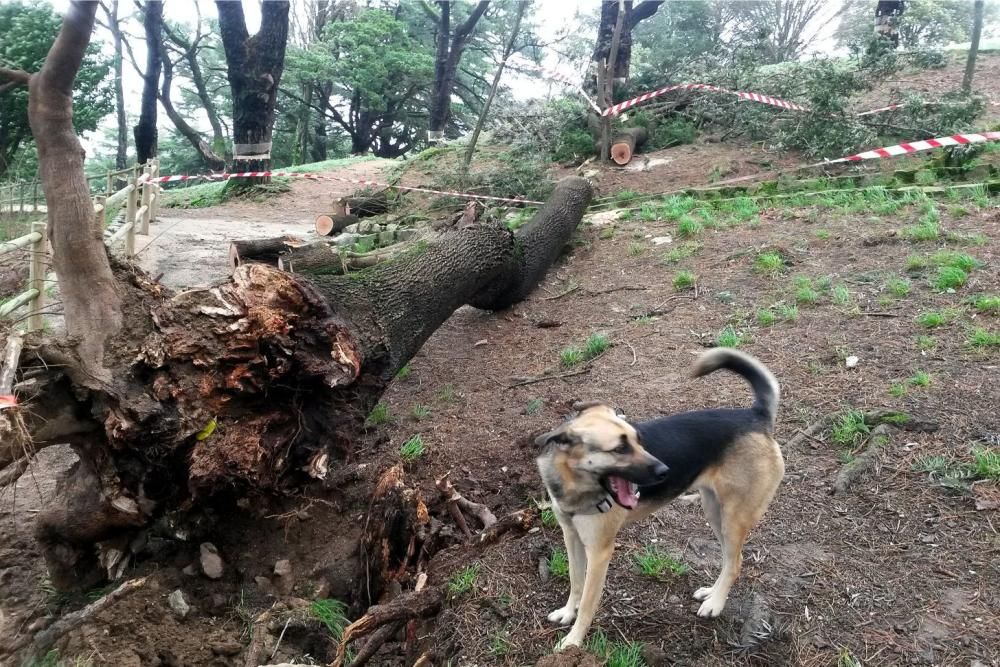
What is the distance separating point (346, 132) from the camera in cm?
3803

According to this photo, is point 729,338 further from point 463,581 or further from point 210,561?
point 210,561

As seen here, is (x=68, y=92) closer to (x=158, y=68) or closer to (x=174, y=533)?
(x=174, y=533)

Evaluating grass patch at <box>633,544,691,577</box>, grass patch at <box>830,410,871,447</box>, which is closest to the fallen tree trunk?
grass patch at <box>633,544,691,577</box>

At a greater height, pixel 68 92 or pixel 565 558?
pixel 68 92

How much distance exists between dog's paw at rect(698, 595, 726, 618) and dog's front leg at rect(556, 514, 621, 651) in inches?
24.0

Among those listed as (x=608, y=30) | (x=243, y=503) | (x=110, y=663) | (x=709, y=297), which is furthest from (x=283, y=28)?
(x=110, y=663)

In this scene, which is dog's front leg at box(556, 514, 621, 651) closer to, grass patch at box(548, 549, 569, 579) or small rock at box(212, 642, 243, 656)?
grass patch at box(548, 549, 569, 579)

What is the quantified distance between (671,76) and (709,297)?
9.51 metres

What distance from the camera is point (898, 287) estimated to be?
247 inches

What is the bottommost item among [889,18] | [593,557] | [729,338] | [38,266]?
[593,557]

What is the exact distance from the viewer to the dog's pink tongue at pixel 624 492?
3.02 m

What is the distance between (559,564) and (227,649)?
1.86m

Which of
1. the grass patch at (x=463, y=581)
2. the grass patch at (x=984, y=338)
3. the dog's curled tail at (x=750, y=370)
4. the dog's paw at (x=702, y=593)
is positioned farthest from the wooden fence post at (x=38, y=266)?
the grass patch at (x=984, y=338)

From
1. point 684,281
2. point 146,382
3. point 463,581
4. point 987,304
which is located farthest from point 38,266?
point 987,304
